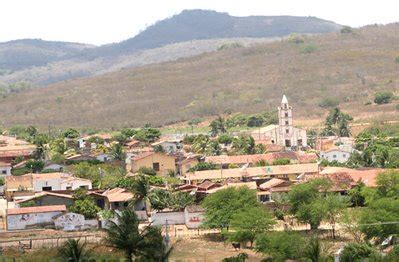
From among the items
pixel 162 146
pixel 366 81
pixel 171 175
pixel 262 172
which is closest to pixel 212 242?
pixel 262 172

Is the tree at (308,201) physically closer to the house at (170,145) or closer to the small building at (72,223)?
the small building at (72,223)

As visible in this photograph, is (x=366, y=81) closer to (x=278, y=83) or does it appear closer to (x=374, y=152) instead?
(x=278, y=83)

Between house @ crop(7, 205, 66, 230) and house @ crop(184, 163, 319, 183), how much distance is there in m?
14.8

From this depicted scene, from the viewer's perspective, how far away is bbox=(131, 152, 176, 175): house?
73.1 m

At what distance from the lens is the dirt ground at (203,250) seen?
4331 centimetres

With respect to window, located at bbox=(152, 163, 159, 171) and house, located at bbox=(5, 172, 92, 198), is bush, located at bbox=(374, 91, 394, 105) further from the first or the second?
house, located at bbox=(5, 172, 92, 198)

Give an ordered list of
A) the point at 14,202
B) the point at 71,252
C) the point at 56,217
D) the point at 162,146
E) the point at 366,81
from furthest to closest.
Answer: the point at 366,81 < the point at 162,146 < the point at 14,202 < the point at 56,217 < the point at 71,252

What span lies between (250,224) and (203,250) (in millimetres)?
2365

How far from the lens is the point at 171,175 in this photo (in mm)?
71812

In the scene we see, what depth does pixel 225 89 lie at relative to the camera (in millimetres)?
170375

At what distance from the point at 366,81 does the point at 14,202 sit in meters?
108

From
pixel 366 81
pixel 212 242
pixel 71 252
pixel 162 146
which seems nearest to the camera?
pixel 71 252

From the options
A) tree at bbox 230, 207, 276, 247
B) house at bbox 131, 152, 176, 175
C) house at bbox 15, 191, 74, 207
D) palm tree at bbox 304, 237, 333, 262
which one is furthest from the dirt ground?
house at bbox 131, 152, 176, 175

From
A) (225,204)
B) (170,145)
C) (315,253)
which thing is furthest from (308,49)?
(315,253)
